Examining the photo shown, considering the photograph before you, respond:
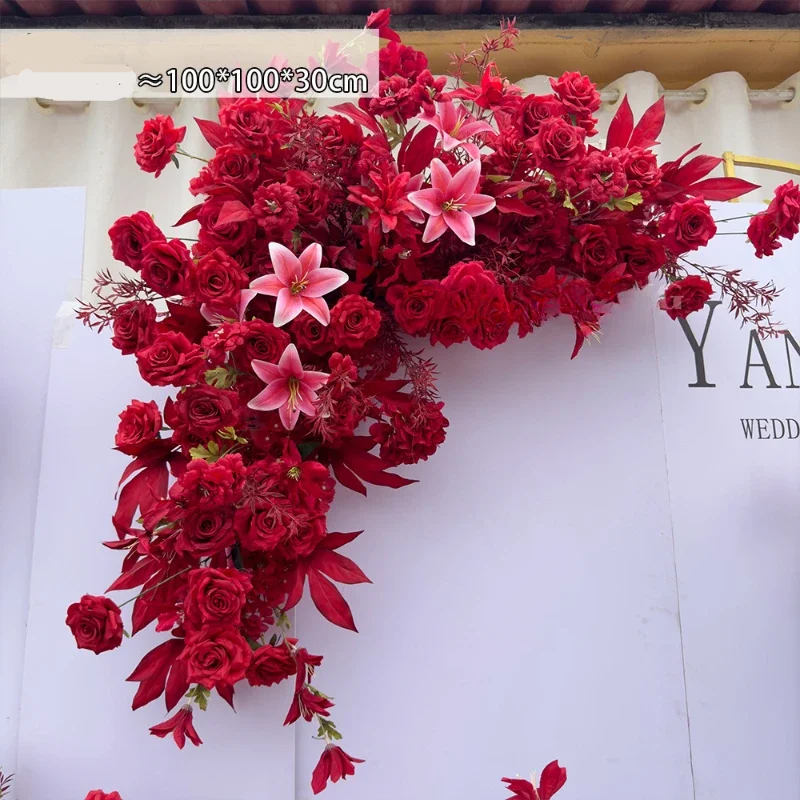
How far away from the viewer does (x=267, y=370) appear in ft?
2.45

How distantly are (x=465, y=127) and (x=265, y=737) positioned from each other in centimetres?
74

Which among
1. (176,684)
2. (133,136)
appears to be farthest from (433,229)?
(133,136)

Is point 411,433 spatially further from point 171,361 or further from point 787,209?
point 787,209

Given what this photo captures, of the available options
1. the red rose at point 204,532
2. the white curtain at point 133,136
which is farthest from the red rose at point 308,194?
the white curtain at point 133,136

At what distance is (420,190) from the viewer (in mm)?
800

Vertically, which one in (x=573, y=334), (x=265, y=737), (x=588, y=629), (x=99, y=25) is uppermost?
(x=99, y=25)

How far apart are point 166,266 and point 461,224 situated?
0.33 meters

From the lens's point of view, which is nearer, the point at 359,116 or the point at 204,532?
the point at 204,532

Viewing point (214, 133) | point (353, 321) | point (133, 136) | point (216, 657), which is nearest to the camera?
point (216, 657)

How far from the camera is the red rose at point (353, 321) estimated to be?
0.77 meters

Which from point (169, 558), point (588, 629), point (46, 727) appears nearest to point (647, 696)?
point (588, 629)

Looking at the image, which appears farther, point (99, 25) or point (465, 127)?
point (99, 25)

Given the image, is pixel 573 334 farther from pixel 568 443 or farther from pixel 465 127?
pixel 465 127

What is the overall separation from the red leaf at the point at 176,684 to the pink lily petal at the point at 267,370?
0.31 metres
